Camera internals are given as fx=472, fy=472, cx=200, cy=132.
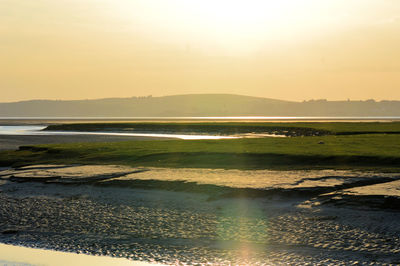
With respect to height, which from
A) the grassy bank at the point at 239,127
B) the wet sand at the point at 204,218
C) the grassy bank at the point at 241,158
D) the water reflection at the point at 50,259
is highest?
the grassy bank at the point at 239,127

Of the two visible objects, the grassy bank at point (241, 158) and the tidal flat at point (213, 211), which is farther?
the grassy bank at point (241, 158)

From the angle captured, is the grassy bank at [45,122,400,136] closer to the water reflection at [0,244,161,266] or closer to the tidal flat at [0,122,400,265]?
the tidal flat at [0,122,400,265]

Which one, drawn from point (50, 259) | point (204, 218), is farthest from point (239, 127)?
point (50, 259)

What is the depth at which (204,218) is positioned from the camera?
46.6ft

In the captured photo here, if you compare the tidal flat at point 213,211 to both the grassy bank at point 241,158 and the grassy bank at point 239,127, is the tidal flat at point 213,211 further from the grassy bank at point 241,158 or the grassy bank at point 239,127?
the grassy bank at point 239,127

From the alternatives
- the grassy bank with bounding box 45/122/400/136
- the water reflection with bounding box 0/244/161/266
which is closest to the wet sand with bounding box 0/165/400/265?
the water reflection with bounding box 0/244/161/266

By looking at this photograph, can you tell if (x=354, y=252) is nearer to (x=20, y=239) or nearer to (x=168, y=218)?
(x=168, y=218)

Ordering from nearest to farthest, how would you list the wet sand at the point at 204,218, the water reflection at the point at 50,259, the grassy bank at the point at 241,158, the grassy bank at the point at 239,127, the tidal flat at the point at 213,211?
the water reflection at the point at 50,259
the wet sand at the point at 204,218
the tidal flat at the point at 213,211
the grassy bank at the point at 241,158
the grassy bank at the point at 239,127

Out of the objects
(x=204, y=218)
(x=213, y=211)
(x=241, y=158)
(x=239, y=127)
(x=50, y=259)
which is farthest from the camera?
(x=239, y=127)

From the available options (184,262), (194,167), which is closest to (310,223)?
(184,262)

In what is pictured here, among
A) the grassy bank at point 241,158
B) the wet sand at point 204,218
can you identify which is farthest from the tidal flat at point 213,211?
the grassy bank at point 241,158

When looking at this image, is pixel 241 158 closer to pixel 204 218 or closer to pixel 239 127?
pixel 204 218

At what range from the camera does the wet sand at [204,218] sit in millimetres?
10688

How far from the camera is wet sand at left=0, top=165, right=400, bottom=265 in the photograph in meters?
10.7
